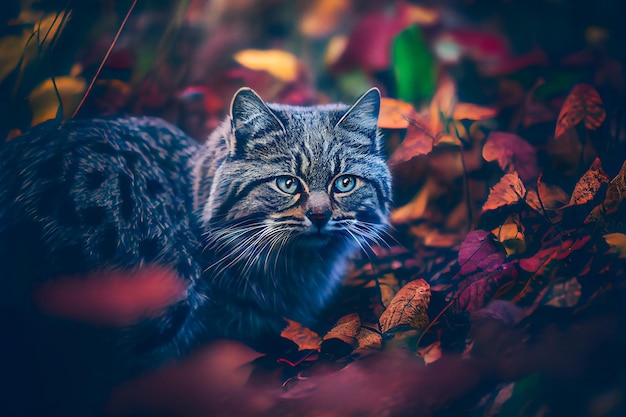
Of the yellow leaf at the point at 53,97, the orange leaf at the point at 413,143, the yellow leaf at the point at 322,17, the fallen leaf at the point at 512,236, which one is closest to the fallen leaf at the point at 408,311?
the fallen leaf at the point at 512,236

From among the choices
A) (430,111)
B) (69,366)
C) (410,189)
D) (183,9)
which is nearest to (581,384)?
(410,189)

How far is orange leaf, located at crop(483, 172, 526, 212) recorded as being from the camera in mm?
1398

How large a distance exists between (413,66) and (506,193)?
0.48 meters

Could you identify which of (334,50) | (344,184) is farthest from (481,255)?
(334,50)

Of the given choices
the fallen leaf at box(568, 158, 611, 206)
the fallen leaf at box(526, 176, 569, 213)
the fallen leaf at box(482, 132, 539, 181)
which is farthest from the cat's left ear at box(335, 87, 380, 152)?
the fallen leaf at box(568, 158, 611, 206)

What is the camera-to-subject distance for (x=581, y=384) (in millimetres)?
1269

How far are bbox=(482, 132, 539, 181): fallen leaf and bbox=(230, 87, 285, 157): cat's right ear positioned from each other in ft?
2.15

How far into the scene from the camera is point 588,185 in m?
1.39

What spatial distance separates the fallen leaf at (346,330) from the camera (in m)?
1.26

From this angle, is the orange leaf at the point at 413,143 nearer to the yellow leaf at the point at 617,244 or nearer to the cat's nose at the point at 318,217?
the cat's nose at the point at 318,217

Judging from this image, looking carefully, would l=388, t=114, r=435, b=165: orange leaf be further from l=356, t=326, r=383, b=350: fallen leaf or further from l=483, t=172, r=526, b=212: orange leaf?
l=356, t=326, r=383, b=350: fallen leaf

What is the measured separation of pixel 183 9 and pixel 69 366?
3.30 ft

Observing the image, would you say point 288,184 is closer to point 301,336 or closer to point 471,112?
point 301,336

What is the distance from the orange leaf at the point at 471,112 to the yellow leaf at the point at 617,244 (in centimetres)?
49
